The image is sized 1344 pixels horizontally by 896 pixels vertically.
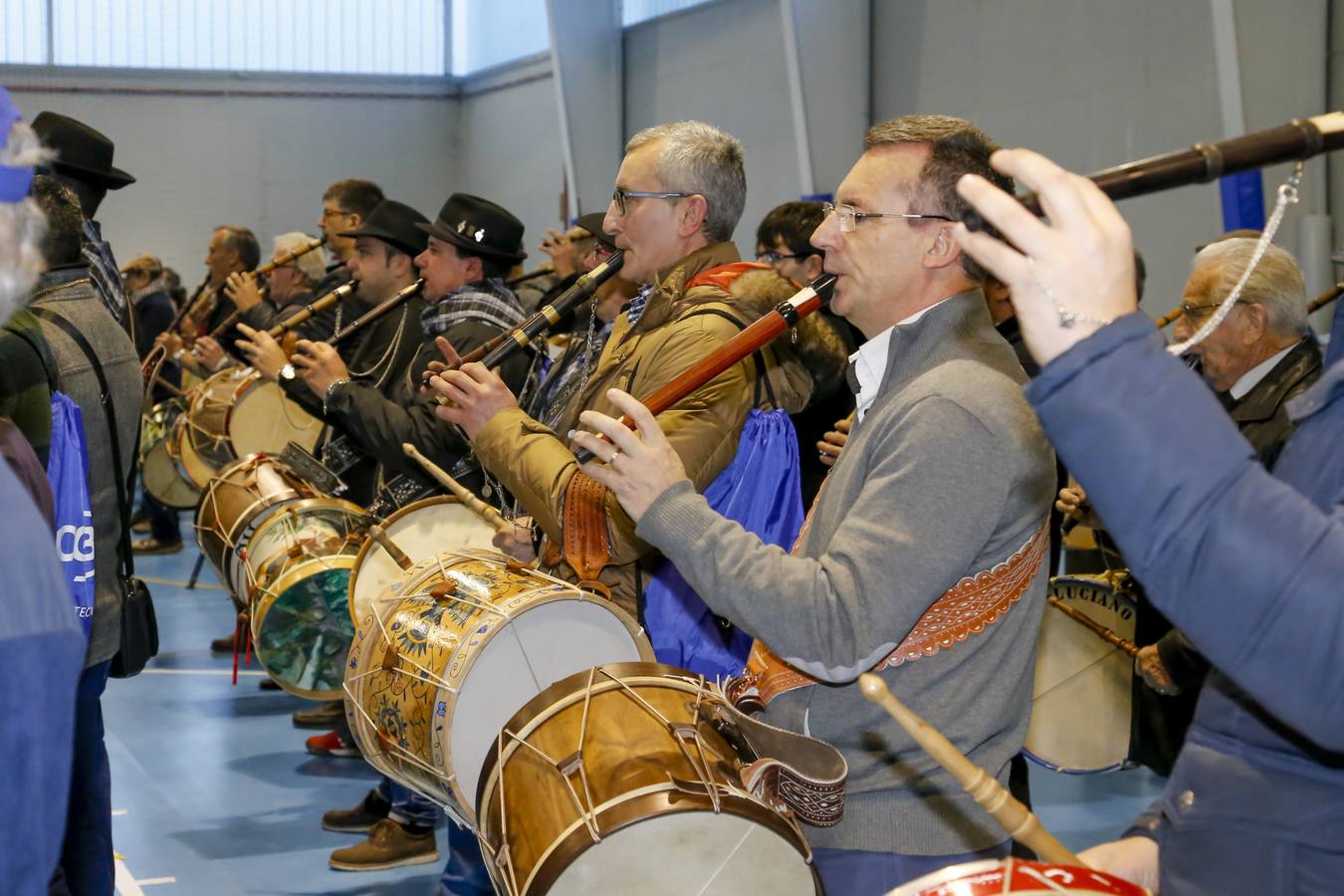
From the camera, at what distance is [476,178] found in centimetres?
1686

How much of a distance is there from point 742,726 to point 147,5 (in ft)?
52.1

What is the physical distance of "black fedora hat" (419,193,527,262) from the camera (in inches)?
173

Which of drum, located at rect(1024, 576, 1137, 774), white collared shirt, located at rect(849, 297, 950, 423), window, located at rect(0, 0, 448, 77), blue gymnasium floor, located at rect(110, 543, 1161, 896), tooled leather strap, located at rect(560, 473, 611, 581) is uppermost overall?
window, located at rect(0, 0, 448, 77)

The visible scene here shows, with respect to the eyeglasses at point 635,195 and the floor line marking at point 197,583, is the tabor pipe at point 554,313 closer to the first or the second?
the eyeglasses at point 635,195

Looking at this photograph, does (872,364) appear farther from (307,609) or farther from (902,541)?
(307,609)

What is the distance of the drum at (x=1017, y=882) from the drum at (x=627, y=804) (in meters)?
0.60

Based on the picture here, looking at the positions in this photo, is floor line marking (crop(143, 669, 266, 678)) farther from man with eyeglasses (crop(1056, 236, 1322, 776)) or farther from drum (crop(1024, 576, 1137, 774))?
man with eyeglasses (crop(1056, 236, 1322, 776))

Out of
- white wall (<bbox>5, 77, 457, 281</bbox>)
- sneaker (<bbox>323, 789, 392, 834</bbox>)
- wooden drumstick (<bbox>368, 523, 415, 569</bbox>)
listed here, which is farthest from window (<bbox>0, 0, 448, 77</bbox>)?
wooden drumstick (<bbox>368, 523, 415, 569</bbox>)

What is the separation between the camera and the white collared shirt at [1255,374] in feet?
11.2

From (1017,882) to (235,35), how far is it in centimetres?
1647

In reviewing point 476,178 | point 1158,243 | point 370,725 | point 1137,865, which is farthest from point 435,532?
point 476,178

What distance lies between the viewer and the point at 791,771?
180 cm

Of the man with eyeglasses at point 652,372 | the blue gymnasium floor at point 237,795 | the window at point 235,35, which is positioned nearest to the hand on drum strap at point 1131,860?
the man with eyeglasses at point 652,372

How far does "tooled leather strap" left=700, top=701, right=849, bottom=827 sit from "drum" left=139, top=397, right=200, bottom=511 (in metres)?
5.77
